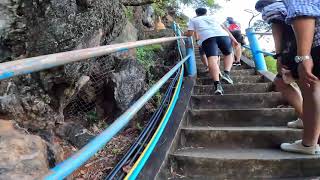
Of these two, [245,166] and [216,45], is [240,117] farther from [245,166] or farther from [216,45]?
[216,45]

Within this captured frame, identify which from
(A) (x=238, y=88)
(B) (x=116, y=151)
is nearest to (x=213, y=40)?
(A) (x=238, y=88)

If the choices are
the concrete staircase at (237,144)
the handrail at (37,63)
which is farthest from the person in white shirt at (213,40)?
the handrail at (37,63)

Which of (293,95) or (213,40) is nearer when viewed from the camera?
(293,95)

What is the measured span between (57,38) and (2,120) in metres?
0.93

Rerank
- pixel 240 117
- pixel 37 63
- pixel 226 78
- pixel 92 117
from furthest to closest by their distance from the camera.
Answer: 1. pixel 226 78
2. pixel 92 117
3. pixel 240 117
4. pixel 37 63

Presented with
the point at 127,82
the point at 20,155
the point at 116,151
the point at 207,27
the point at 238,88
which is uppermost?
the point at 207,27

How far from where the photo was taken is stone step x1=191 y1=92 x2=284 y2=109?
4066 mm

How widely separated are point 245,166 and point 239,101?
1.65 m

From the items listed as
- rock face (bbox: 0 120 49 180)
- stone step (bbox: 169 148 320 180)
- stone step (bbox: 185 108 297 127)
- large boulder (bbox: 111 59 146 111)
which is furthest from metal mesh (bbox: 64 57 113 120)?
stone step (bbox: 169 148 320 180)

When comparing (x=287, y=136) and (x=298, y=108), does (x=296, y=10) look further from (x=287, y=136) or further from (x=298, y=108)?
(x=287, y=136)

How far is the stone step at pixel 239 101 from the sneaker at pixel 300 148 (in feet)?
4.09

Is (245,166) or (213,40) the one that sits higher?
(213,40)

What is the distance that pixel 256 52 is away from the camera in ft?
18.7

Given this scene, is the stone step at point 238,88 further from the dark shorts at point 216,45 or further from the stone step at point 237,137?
the stone step at point 237,137
